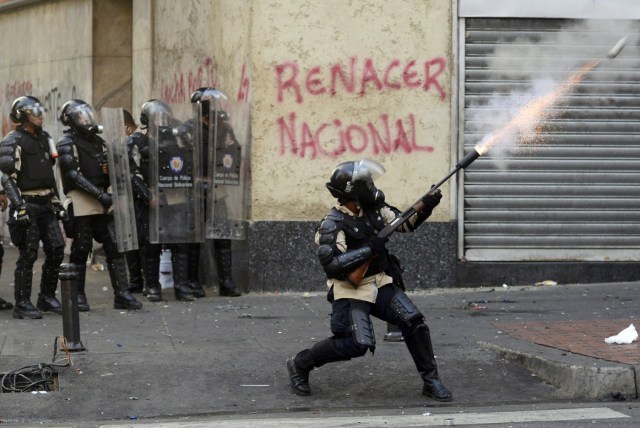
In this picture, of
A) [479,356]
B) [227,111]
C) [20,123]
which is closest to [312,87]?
[227,111]

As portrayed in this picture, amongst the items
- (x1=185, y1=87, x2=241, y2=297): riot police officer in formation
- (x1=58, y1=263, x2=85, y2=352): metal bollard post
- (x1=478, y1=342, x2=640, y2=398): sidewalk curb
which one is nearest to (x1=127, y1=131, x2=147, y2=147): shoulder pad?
(x1=185, y1=87, x2=241, y2=297): riot police officer in formation

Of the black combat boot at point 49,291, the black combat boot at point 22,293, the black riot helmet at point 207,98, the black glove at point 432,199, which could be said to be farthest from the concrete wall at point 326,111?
the black glove at point 432,199

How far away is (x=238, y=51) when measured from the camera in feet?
40.2

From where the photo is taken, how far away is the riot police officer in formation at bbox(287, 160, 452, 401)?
7.70m

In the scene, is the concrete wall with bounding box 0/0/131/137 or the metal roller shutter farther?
the concrete wall with bounding box 0/0/131/137

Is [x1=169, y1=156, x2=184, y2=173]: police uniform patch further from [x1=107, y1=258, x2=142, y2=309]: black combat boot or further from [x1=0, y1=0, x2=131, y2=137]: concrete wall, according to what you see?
[x1=0, y1=0, x2=131, y2=137]: concrete wall

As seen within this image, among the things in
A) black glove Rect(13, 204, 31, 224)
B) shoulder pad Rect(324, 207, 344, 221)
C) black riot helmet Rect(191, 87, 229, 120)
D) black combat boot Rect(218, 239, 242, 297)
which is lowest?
black combat boot Rect(218, 239, 242, 297)

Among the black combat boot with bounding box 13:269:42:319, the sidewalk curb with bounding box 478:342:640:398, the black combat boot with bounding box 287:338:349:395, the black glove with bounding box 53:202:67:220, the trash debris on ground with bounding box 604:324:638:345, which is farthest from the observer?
the black glove with bounding box 53:202:67:220

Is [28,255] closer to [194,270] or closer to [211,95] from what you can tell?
[194,270]

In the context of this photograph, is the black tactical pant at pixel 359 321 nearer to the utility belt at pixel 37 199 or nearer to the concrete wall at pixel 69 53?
the utility belt at pixel 37 199

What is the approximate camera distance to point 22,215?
1067 cm

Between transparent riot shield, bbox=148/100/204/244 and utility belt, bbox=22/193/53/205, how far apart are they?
1274mm

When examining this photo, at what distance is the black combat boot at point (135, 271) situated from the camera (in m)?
12.7

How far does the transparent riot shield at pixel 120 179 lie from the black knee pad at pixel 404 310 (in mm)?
4191
